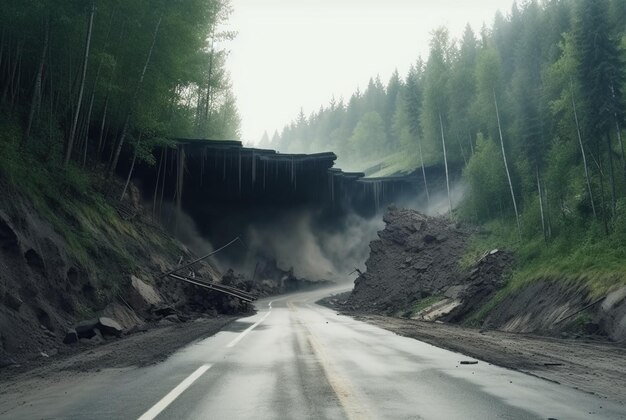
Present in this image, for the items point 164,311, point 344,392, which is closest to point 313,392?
point 344,392

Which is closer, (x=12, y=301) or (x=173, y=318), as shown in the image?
(x=12, y=301)

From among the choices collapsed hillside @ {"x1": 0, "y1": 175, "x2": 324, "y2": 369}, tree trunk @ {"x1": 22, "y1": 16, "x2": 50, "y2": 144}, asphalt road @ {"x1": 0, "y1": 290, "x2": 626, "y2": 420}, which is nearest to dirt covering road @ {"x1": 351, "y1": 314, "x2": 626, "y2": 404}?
asphalt road @ {"x1": 0, "y1": 290, "x2": 626, "y2": 420}

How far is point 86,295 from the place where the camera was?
1599cm

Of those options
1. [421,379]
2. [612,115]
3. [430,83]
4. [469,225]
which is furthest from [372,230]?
[421,379]

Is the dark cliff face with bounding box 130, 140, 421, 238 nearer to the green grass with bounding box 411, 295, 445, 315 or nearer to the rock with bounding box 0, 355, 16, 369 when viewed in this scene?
the green grass with bounding box 411, 295, 445, 315

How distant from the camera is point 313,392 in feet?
20.9

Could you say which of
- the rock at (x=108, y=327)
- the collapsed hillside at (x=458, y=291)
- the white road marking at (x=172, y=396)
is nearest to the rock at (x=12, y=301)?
the rock at (x=108, y=327)

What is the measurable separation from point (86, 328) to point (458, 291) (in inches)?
748

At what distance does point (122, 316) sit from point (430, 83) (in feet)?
155

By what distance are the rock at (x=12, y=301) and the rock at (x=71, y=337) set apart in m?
1.33

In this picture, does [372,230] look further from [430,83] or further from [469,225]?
[469,225]

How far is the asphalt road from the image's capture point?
17.4ft

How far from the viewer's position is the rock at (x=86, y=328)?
13070 millimetres

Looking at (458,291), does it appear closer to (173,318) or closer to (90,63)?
(173,318)
